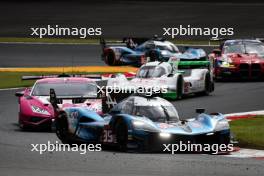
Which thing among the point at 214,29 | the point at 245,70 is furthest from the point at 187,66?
the point at 214,29

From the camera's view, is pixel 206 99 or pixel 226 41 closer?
pixel 206 99

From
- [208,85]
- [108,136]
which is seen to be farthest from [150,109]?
[208,85]

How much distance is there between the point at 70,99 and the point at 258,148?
4.90 m

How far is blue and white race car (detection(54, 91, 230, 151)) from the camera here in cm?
1723

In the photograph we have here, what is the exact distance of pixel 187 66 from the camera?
1181 inches

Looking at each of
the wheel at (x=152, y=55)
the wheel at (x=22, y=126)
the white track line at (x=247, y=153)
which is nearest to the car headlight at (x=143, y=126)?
the white track line at (x=247, y=153)

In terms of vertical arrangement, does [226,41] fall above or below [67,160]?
above

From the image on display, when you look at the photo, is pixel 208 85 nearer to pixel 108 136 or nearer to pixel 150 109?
pixel 150 109

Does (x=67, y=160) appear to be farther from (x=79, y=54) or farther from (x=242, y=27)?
(x=242, y=27)

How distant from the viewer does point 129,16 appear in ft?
171
